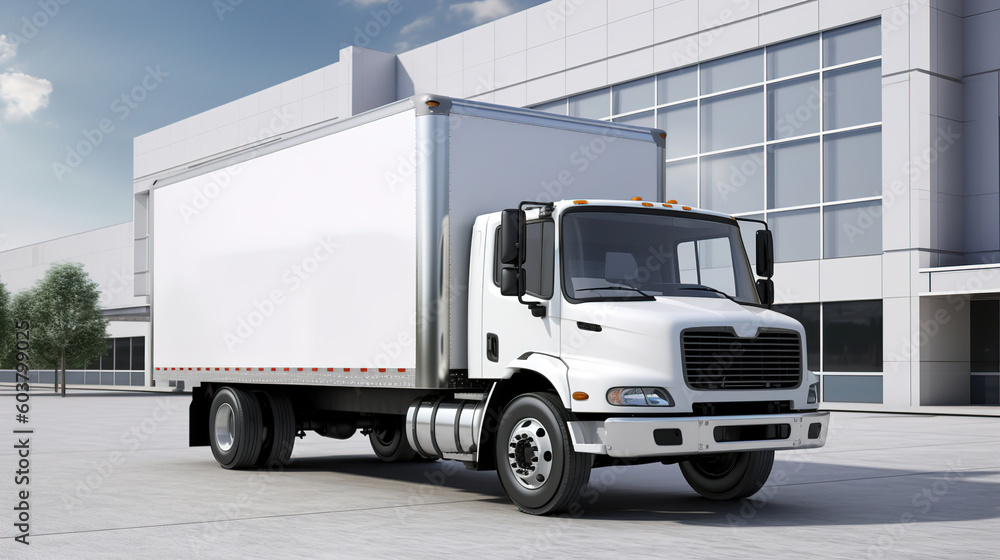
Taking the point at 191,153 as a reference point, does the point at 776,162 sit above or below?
below

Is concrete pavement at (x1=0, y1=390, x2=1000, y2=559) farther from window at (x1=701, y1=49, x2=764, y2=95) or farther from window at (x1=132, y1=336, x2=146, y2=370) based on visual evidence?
window at (x1=132, y1=336, x2=146, y2=370)

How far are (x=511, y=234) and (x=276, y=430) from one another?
5.24m

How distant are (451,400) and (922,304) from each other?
80.0 feet

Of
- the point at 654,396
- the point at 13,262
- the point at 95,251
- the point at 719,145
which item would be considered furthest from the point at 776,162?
the point at 13,262

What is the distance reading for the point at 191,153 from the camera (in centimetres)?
6334

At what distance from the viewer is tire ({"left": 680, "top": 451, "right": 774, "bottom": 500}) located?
396 inches

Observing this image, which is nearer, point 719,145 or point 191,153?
point 719,145

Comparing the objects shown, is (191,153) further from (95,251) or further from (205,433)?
(205,433)

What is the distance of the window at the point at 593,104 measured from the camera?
40.6 metres

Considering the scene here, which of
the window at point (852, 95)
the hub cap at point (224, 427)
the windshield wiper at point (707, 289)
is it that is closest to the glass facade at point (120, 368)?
the window at point (852, 95)

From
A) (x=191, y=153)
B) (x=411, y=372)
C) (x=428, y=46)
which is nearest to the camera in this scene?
(x=411, y=372)

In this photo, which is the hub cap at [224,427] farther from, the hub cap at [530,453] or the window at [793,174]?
the window at [793,174]

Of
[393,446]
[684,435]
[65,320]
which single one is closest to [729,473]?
[684,435]

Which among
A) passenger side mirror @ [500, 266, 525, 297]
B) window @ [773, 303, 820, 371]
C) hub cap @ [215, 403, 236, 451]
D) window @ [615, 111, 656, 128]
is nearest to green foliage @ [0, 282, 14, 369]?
window @ [615, 111, 656, 128]
